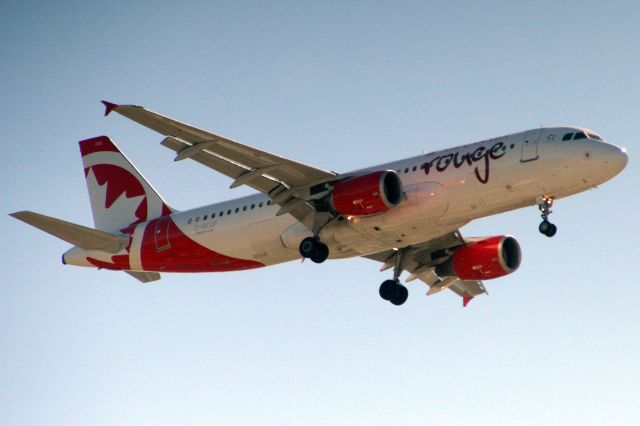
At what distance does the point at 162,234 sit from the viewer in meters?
44.7

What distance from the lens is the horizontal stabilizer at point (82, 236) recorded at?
139 ft

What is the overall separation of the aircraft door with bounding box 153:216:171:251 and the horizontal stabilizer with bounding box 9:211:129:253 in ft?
4.84

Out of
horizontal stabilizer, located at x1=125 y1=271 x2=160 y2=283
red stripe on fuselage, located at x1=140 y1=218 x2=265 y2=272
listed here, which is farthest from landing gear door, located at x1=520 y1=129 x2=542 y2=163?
horizontal stabilizer, located at x1=125 y1=271 x2=160 y2=283

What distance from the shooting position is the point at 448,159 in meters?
38.8

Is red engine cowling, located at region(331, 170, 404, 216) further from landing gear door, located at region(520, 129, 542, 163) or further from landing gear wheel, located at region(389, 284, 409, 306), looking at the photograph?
landing gear wheel, located at region(389, 284, 409, 306)

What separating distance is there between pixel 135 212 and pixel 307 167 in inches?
423

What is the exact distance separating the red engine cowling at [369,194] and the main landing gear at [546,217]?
493 centimetres

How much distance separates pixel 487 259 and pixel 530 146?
25.8 ft

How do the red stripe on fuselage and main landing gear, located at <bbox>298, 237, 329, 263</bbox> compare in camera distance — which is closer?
main landing gear, located at <bbox>298, 237, 329, 263</bbox>

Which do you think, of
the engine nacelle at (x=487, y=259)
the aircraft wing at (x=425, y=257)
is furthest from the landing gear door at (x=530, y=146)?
the aircraft wing at (x=425, y=257)

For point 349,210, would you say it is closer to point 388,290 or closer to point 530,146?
point 530,146

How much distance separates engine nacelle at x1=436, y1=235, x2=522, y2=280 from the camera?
4428 cm

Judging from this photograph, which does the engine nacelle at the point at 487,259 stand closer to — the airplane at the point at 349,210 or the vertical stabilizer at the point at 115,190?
the airplane at the point at 349,210

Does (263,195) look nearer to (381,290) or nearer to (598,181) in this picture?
(381,290)
